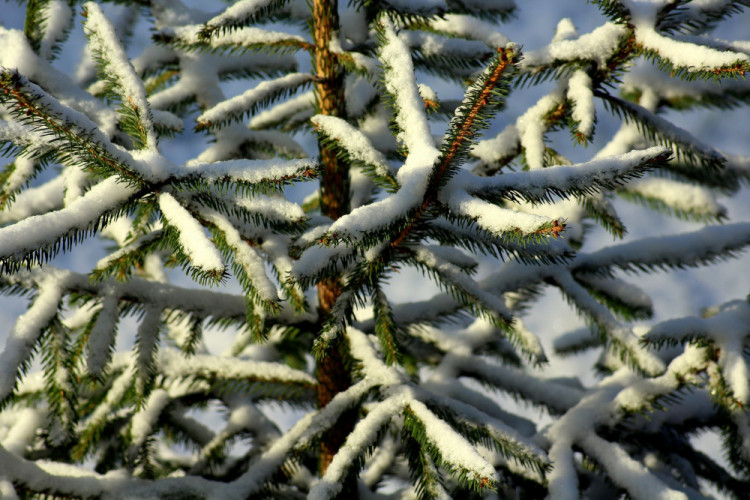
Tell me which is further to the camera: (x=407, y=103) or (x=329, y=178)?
(x=329, y=178)

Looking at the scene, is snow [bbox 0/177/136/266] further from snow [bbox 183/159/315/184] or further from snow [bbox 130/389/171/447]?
snow [bbox 130/389/171/447]

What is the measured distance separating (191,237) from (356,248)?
15.6 inches

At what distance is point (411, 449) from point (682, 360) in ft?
3.92

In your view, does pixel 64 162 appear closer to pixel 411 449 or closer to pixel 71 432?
pixel 71 432

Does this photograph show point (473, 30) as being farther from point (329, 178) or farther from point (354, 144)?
point (354, 144)

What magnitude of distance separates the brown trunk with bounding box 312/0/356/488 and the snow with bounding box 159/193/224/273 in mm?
880

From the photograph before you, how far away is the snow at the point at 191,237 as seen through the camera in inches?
45.1

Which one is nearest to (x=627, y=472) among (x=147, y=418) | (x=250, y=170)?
(x=250, y=170)

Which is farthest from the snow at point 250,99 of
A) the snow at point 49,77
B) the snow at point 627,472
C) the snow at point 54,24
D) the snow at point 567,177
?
the snow at point 627,472

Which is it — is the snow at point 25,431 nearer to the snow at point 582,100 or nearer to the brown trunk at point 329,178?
the brown trunk at point 329,178

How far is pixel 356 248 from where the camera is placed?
1399mm

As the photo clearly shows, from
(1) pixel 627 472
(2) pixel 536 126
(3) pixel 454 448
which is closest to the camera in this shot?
(3) pixel 454 448

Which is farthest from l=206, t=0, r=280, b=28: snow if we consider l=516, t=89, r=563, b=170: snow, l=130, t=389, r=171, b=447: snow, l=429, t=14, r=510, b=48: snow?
l=130, t=389, r=171, b=447: snow

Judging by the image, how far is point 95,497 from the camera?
1846 mm
